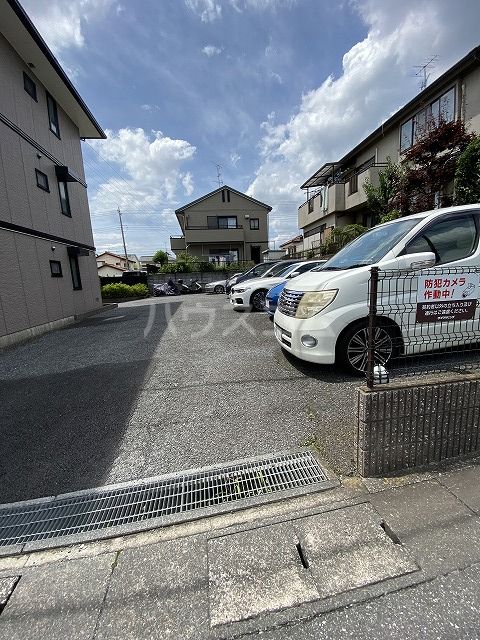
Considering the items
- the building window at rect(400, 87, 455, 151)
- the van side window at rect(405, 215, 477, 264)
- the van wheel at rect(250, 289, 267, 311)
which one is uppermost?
the building window at rect(400, 87, 455, 151)

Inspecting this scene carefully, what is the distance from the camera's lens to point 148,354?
205 inches

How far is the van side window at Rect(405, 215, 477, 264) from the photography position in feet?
11.0

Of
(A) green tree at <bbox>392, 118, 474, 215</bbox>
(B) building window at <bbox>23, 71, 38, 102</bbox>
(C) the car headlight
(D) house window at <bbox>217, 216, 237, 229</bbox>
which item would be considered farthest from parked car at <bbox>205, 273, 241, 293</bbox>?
(C) the car headlight

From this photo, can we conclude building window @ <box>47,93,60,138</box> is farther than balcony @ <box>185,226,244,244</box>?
No

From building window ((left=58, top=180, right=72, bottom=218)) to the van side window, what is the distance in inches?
438

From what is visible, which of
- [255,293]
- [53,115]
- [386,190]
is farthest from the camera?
[386,190]

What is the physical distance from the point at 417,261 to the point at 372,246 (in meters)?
0.71

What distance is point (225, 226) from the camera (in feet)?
86.7

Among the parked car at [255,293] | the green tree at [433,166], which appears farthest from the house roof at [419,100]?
the parked car at [255,293]

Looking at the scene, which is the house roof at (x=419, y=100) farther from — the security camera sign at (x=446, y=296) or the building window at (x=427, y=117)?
the security camera sign at (x=446, y=296)

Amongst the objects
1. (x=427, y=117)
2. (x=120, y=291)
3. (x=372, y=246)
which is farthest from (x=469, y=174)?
(x=120, y=291)

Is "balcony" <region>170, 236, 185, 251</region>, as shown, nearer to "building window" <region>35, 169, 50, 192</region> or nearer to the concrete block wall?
"building window" <region>35, 169, 50, 192</region>

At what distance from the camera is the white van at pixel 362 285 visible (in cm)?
328

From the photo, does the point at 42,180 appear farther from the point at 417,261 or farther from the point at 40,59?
the point at 417,261
